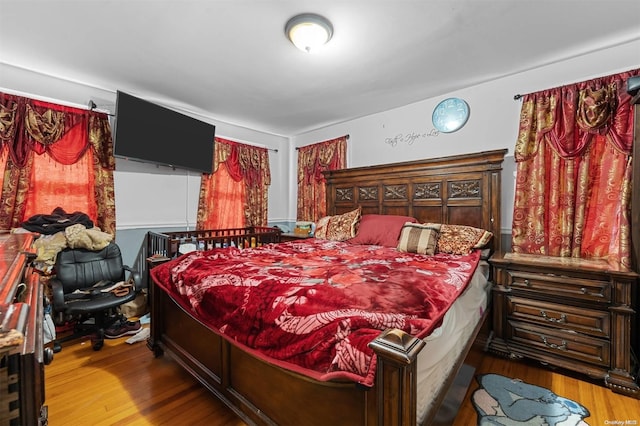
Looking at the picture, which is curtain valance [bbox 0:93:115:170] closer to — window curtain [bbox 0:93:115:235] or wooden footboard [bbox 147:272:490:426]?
window curtain [bbox 0:93:115:235]

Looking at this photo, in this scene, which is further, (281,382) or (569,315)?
(569,315)

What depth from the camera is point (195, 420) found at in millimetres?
1573

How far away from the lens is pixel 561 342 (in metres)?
2.05

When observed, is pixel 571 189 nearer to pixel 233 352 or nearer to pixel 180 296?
pixel 233 352

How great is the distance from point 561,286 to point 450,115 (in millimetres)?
2021

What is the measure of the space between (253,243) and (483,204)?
2.94 metres

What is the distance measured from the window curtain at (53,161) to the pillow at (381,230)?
283 centimetres

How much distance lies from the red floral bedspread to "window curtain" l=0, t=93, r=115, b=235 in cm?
178

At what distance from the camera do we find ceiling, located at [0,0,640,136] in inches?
75.4

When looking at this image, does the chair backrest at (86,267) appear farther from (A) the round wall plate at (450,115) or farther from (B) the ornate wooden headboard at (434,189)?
(A) the round wall plate at (450,115)

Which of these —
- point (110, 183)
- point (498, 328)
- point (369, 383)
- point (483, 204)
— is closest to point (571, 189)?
point (483, 204)

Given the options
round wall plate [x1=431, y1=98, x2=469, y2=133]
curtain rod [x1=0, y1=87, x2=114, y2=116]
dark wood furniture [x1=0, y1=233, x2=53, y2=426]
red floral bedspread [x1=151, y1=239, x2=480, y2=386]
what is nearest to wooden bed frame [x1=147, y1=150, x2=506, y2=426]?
red floral bedspread [x1=151, y1=239, x2=480, y2=386]

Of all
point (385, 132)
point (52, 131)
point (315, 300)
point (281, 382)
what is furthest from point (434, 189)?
point (52, 131)

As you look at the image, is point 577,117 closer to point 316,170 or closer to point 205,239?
point 316,170
